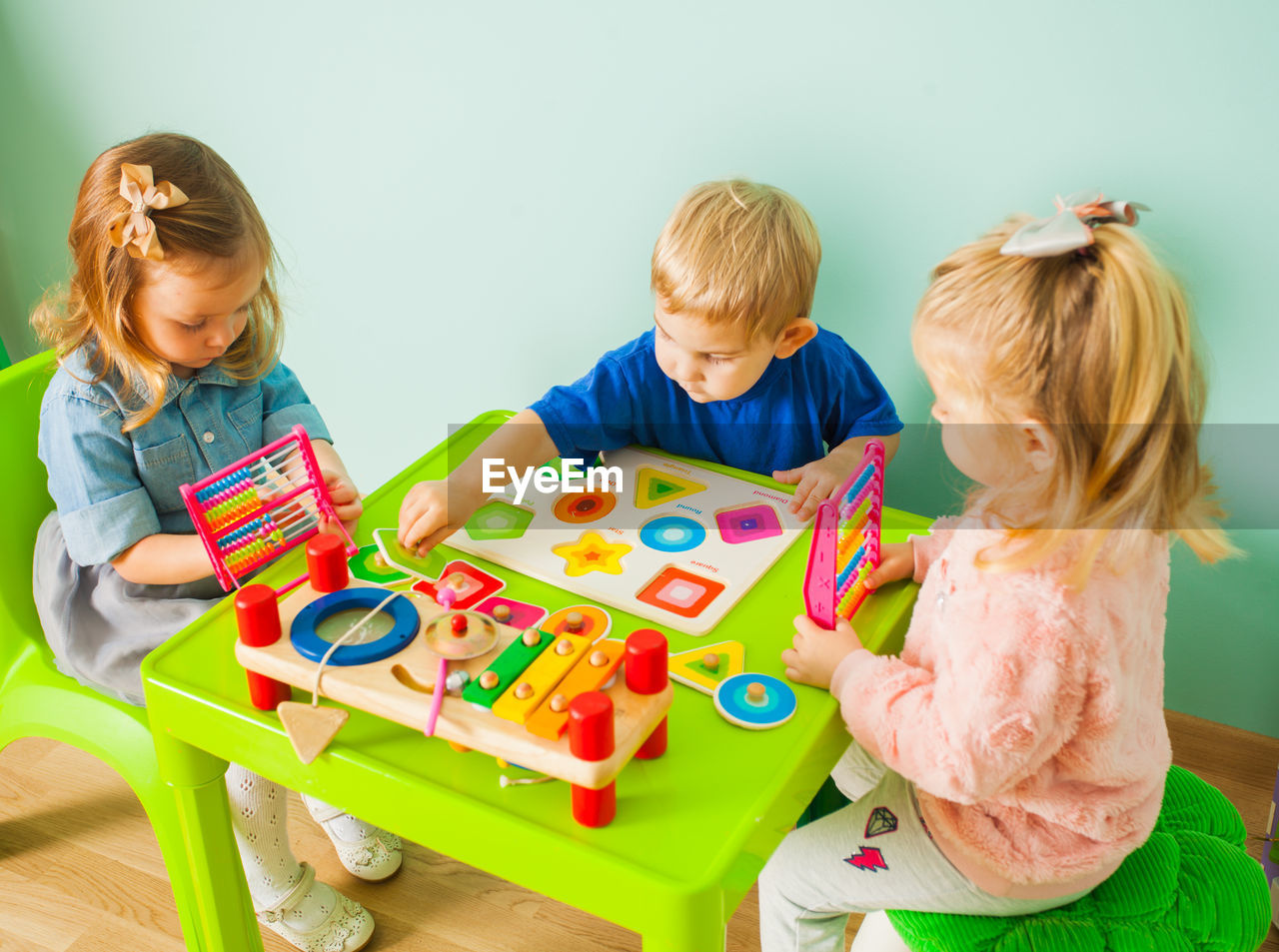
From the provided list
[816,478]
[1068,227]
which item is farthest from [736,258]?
[1068,227]

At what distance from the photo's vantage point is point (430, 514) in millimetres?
981

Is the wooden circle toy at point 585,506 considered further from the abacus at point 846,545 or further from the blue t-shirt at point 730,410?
the abacus at point 846,545

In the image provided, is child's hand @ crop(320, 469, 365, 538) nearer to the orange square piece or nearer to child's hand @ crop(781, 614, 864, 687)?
the orange square piece

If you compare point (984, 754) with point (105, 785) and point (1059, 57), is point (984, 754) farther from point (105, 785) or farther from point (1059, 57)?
point (105, 785)

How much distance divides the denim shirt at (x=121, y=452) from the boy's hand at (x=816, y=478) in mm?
651

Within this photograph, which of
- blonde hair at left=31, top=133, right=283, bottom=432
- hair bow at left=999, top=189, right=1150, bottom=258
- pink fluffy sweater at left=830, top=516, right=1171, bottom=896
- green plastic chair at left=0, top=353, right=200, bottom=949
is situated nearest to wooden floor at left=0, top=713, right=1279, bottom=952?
green plastic chair at left=0, top=353, right=200, bottom=949

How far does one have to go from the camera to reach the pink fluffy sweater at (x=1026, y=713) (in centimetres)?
72

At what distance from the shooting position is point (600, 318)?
1.43 m

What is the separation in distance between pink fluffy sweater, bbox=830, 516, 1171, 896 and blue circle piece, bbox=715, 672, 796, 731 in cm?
4

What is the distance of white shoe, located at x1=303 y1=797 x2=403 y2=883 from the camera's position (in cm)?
131

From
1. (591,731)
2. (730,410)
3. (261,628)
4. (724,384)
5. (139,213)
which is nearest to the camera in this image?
(591,731)

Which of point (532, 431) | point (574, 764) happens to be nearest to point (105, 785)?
point (532, 431)

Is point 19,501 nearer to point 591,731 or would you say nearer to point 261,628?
point 261,628

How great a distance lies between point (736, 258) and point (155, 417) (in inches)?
25.9
